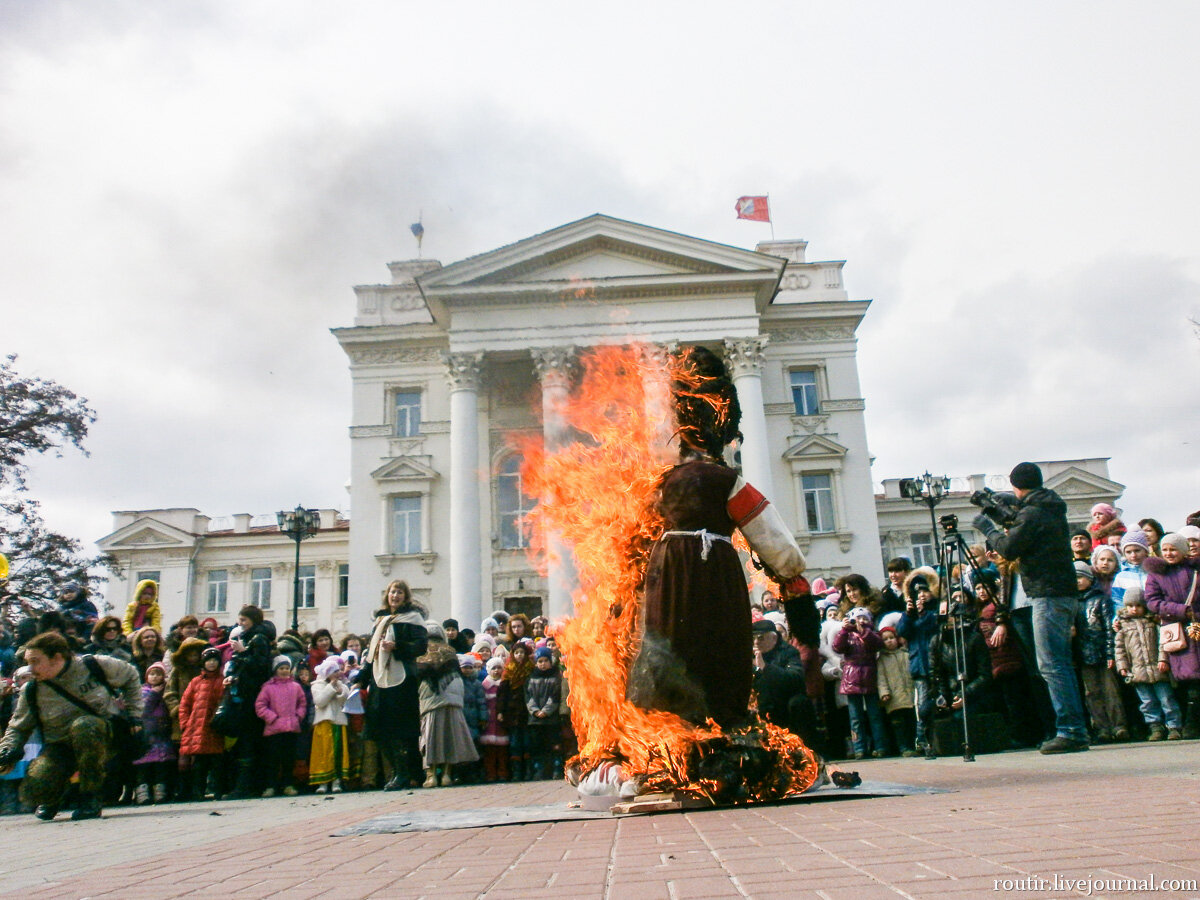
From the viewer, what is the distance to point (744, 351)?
1309 inches

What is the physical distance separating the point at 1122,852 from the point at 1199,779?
97.5 inches

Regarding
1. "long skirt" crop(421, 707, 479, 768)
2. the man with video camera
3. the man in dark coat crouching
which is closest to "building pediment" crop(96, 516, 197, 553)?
"long skirt" crop(421, 707, 479, 768)

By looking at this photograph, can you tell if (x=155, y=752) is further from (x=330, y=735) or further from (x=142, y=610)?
(x=142, y=610)

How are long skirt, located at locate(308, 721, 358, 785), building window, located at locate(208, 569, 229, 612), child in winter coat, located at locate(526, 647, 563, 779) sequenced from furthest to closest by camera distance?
building window, located at locate(208, 569, 229, 612), child in winter coat, located at locate(526, 647, 563, 779), long skirt, located at locate(308, 721, 358, 785)

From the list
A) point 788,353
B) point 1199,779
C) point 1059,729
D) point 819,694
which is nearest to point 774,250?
point 788,353


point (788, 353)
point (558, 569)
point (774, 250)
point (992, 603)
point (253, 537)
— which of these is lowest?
point (992, 603)

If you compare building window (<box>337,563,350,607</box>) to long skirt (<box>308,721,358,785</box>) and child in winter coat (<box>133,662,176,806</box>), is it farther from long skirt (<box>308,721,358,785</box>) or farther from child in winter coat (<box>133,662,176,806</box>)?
child in winter coat (<box>133,662,176,806</box>)

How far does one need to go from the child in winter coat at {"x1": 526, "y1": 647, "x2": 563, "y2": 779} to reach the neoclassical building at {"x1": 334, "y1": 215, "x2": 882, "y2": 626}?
19.0 meters

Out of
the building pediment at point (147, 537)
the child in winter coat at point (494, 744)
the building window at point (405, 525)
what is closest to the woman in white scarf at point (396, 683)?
the child in winter coat at point (494, 744)

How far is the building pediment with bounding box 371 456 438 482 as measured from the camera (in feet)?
114

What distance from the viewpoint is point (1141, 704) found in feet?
30.3

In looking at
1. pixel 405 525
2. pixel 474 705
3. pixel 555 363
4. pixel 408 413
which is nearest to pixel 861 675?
pixel 474 705

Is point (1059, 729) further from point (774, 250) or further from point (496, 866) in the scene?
point (774, 250)

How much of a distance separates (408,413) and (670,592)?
Answer: 3207 cm
